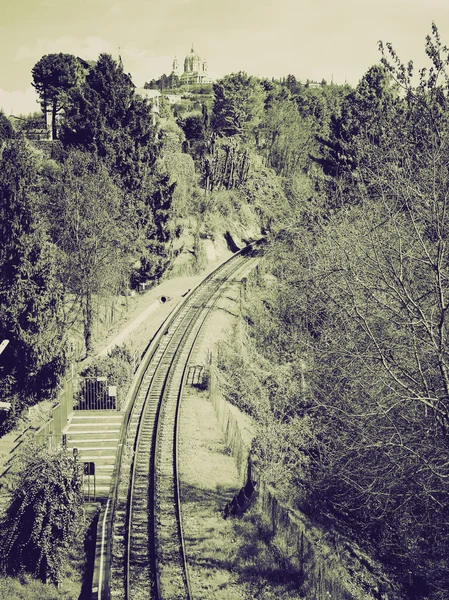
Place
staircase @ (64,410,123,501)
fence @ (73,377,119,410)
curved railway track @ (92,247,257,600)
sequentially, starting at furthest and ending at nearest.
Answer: fence @ (73,377,119,410), staircase @ (64,410,123,501), curved railway track @ (92,247,257,600)

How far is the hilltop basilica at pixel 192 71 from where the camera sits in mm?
156125

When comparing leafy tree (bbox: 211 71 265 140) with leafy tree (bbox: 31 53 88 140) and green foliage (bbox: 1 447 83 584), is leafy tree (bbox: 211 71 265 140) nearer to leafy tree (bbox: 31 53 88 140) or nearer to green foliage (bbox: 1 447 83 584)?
leafy tree (bbox: 31 53 88 140)

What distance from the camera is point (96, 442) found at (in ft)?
64.2

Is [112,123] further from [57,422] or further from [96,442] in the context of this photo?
[96,442]

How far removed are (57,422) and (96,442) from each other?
151cm

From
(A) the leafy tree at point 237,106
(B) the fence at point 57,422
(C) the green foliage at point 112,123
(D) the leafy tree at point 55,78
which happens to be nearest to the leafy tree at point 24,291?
(B) the fence at point 57,422

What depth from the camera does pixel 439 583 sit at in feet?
39.8

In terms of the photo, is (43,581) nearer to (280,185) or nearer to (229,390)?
(229,390)

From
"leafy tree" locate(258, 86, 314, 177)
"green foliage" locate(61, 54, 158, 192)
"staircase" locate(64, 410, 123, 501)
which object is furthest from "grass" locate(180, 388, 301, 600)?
"leafy tree" locate(258, 86, 314, 177)

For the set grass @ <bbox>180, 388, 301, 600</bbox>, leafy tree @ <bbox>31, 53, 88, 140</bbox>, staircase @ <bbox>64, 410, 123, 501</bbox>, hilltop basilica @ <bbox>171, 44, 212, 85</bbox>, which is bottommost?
grass @ <bbox>180, 388, 301, 600</bbox>

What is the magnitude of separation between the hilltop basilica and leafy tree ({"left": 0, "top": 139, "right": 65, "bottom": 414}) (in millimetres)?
143630

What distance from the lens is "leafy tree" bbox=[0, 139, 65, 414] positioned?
20.7 meters

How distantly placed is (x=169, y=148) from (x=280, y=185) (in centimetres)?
1333

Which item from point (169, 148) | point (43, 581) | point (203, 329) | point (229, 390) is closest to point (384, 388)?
point (43, 581)
